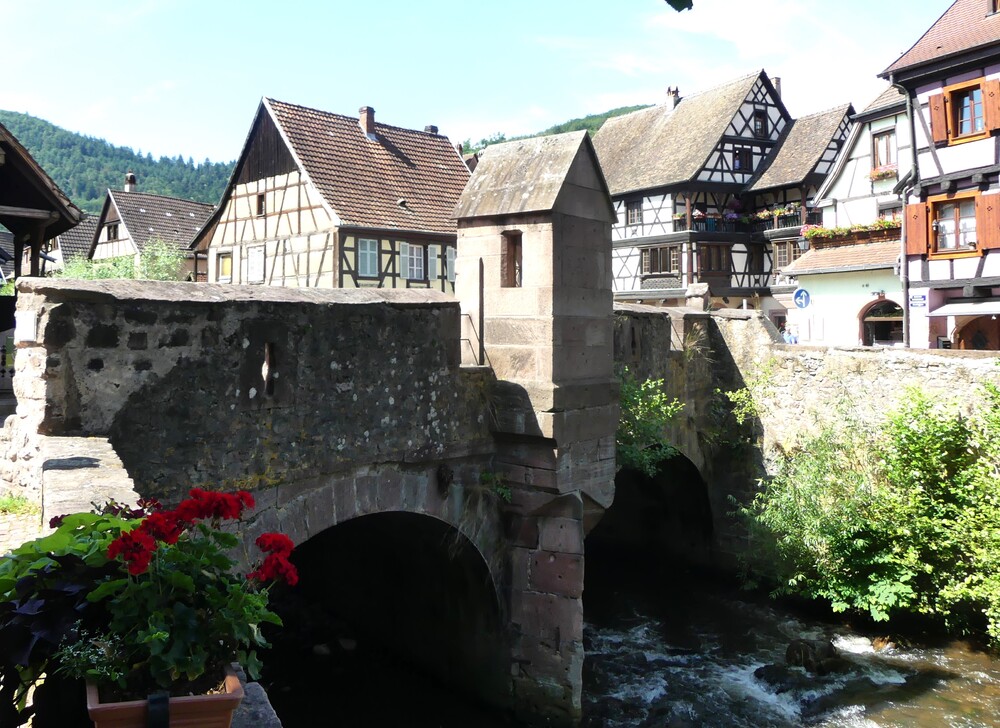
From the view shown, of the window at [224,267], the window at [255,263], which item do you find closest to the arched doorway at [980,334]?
the window at [255,263]

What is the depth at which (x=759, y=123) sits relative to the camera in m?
31.9

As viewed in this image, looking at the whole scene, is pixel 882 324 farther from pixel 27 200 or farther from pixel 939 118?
pixel 27 200

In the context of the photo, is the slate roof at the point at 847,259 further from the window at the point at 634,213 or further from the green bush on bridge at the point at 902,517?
the green bush on bridge at the point at 902,517

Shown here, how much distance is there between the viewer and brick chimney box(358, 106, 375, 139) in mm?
24908

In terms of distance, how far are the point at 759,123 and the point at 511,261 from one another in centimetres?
2593

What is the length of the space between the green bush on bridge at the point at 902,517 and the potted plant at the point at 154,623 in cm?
1149

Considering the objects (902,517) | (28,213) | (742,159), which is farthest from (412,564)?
(742,159)

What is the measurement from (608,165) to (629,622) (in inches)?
935

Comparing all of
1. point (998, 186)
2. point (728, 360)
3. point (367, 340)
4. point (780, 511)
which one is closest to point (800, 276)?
point (998, 186)

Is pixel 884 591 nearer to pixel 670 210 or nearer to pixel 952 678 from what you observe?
pixel 952 678

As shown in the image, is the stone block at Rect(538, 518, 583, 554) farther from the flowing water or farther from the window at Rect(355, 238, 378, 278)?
the window at Rect(355, 238, 378, 278)

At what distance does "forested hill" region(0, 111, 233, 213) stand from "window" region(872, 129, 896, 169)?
56.7m

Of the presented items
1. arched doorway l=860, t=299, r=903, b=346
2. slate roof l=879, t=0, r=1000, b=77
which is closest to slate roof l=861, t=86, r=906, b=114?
slate roof l=879, t=0, r=1000, b=77

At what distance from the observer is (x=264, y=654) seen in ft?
39.1
